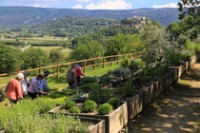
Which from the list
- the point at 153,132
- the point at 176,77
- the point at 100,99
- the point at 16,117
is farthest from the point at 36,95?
the point at 176,77

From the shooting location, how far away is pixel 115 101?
9.44m

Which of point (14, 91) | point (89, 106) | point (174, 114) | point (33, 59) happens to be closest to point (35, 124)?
point (89, 106)

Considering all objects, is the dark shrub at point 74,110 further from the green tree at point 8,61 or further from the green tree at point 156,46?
the green tree at point 8,61

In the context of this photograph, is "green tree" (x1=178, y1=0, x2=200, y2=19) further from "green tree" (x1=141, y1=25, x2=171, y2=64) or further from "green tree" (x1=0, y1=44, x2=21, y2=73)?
"green tree" (x1=0, y1=44, x2=21, y2=73)

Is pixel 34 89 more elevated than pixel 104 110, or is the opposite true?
pixel 104 110

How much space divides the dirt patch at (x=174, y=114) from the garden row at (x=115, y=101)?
26 centimetres

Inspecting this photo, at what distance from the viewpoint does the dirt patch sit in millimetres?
9652

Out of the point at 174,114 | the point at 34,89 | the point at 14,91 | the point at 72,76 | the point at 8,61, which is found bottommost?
the point at 8,61

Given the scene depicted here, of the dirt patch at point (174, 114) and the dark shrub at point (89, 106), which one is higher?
the dark shrub at point (89, 106)

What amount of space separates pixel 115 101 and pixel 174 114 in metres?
2.51

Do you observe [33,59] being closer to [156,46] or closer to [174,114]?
[156,46]

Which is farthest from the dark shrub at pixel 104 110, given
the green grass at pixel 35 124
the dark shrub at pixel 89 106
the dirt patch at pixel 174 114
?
the dirt patch at pixel 174 114

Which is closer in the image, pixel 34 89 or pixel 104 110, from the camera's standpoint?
pixel 104 110

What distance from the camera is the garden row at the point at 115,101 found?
8.42 meters
